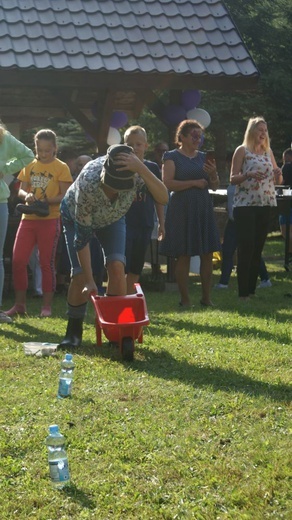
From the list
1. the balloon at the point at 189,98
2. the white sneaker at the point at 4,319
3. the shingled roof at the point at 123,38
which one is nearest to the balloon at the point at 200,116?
the balloon at the point at 189,98

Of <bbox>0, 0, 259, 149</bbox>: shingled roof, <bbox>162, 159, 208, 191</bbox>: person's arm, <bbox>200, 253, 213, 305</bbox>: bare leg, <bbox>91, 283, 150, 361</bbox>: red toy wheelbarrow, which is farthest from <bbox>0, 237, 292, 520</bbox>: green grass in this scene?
<bbox>0, 0, 259, 149</bbox>: shingled roof

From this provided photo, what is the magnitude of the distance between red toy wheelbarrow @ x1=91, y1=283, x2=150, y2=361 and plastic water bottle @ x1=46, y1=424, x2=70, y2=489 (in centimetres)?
248

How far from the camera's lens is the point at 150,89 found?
501 inches

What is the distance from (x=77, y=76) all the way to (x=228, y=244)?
289cm

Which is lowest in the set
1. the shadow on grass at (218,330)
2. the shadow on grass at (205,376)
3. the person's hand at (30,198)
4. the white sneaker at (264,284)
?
the shadow on grass at (205,376)

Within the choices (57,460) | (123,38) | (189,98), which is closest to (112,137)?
(189,98)

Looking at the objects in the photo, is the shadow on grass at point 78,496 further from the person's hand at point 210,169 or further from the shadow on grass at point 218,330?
the person's hand at point 210,169

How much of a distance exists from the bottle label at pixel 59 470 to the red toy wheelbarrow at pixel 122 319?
2556 millimetres

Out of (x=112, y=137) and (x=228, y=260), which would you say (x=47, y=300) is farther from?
(x=112, y=137)

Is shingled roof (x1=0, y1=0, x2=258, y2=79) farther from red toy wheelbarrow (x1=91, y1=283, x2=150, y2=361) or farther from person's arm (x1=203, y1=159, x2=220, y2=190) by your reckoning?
red toy wheelbarrow (x1=91, y1=283, x2=150, y2=361)

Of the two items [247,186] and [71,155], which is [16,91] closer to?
[71,155]

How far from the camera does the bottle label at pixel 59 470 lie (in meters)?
4.16

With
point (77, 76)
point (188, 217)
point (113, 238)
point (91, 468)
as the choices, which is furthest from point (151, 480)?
point (77, 76)

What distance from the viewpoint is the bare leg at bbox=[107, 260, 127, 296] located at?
718 centimetres
